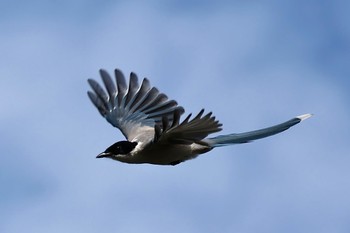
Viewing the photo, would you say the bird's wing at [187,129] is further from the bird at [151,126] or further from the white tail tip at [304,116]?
the white tail tip at [304,116]

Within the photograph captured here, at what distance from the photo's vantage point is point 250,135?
320 inches

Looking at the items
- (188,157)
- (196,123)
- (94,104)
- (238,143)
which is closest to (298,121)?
(238,143)

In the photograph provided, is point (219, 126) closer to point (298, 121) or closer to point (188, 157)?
point (188, 157)

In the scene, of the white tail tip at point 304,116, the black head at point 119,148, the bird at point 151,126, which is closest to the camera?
the bird at point 151,126

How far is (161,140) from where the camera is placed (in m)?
7.18

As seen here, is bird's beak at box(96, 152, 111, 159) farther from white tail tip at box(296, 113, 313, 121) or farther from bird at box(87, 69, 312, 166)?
white tail tip at box(296, 113, 313, 121)

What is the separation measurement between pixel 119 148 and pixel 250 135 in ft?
4.64

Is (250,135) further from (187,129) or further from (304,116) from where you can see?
(187,129)

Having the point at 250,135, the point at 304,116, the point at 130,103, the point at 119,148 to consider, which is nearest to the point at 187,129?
the point at 119,148

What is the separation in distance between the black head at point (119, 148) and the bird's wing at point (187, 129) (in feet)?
1.36

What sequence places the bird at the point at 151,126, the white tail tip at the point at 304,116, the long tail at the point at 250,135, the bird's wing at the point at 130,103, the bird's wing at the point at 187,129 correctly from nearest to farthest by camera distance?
1. the bird's wing at the point at 187,129
2. the bird at the point at 151,126
3. the long tail at the point at 250,135
4. the white tail tip at the point at 304,116
5. the bird's wing at the point at 130,103

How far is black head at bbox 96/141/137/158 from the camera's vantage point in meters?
7.48

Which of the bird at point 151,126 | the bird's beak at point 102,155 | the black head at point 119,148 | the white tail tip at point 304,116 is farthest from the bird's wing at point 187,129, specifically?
the white tail tip at point 304,116

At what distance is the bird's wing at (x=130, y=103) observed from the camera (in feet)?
29.3
